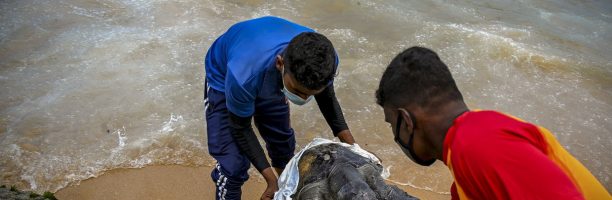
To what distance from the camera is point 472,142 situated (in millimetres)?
1289

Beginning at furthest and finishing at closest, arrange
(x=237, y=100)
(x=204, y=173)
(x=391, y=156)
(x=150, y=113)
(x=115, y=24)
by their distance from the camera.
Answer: (x=115, y=24) < (x=150, y=113) < (x=391, y=156) < (x=204, y=173) < (x=237, y=100)

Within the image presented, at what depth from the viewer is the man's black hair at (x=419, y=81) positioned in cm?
151

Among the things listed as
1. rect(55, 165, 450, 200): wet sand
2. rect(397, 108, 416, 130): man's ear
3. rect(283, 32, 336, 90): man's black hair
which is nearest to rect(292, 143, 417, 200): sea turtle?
rect(283, 32, 336, 90): man's black hair

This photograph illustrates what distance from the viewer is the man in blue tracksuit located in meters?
1.99

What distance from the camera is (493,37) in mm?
5664

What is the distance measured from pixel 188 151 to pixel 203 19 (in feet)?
7.69

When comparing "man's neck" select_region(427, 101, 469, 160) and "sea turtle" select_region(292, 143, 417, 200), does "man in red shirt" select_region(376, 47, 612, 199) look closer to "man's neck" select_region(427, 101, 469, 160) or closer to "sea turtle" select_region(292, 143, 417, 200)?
"man's neck" select_region(427, 101, 469, 160)

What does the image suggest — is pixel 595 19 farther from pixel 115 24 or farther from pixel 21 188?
pixel 21 188

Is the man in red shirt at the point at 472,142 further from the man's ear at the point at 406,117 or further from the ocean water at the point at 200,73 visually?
the ocean water at the point at 200,73

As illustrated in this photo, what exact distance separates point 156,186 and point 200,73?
155 centimetres

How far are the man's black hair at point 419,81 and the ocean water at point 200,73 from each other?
2083 millimetres

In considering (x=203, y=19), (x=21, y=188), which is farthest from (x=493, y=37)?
(x=21, y=188)

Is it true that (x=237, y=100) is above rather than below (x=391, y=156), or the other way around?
above

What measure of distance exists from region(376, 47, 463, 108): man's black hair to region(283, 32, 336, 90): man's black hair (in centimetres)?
43
